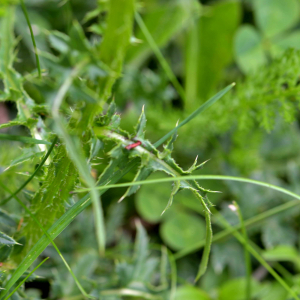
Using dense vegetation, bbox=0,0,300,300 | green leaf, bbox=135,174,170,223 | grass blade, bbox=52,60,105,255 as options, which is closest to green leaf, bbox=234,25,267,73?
dense vegetation, bbox=0,0,300,300

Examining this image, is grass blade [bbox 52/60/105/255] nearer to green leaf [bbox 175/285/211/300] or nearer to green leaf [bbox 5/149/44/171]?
green leaf [bbox 5/149/44/171]

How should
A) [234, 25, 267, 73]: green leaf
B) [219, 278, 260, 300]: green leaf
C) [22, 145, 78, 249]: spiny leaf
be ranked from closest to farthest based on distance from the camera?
[22, 145, 78, 249]: spiny leaf → [219, 278, 260, 300]: green leaf → [234, 25, 267, 73]: green leaf

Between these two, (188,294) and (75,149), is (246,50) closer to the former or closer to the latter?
(188,294)

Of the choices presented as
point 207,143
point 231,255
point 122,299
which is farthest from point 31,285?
point 207,143

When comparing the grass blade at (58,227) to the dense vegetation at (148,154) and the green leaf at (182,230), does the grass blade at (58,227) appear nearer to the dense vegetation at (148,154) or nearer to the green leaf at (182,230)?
the dense vegetation at (148,154)

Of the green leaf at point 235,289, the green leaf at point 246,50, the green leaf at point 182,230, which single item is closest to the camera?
the green leaf at point 235,289

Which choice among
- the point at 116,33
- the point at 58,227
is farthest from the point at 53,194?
the point at 116,33

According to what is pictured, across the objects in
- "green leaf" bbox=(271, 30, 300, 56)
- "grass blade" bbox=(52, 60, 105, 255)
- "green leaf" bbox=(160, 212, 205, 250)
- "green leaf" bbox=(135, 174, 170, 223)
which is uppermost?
"grass blade" bbox=(52, 60, 105, 255)

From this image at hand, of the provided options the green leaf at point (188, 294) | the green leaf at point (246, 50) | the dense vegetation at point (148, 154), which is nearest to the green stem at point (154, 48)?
the dense vegetation at point (148, 154)
